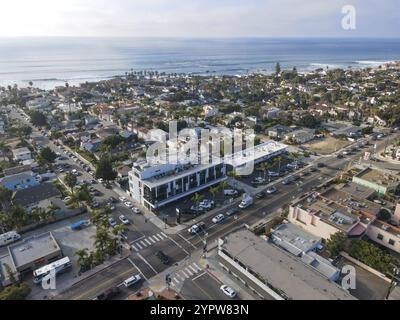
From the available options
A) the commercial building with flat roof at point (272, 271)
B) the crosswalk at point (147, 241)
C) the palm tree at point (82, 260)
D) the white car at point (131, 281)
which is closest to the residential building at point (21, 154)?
the palm tree at point (82, 260)

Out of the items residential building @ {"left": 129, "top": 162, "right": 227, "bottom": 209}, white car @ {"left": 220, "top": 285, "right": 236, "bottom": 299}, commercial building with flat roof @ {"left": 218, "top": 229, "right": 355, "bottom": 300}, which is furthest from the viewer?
residential building @ {"left": 129, "top": 162, "right": 227, "bottom": 209}

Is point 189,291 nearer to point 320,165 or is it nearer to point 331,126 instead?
point 320,165

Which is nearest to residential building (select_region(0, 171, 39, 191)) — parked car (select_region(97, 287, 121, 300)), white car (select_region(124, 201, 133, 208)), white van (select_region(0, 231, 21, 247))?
white van (select_region(0, 231, 21, 247))

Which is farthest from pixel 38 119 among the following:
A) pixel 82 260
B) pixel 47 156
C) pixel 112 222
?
pixel 82 260

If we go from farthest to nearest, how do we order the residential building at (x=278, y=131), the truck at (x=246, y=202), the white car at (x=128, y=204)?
1. the residential building at (x=278, y=131)
2. the white car at (x=128, y=204)
3. the truck at (x=246, y=202)

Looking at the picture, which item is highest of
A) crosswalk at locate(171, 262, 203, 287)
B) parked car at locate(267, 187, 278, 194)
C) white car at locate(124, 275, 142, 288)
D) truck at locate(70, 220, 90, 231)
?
parked car at locate(267, 187, 278, 194)

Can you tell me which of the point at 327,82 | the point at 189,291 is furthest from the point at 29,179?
the point at 327,82

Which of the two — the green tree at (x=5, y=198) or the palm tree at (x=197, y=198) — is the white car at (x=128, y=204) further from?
the green tree at (x=5, y=198)

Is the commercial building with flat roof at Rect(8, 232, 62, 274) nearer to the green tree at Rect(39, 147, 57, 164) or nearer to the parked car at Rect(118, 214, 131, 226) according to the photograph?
the parked car at Rect(118, 214, 131, 226)
